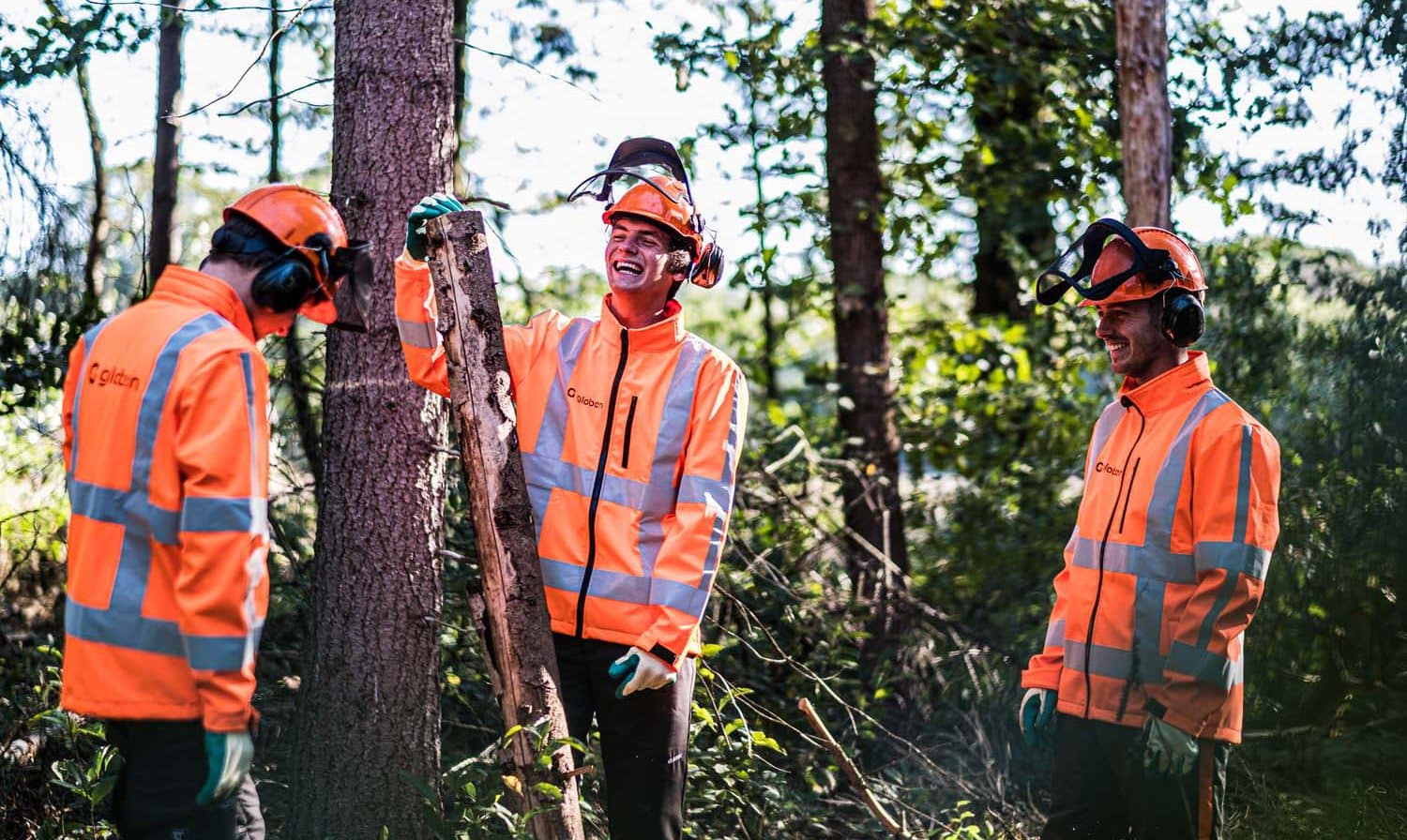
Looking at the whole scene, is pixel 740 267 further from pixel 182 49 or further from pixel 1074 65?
pixel 182 49

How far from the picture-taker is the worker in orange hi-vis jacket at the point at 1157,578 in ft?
10.7

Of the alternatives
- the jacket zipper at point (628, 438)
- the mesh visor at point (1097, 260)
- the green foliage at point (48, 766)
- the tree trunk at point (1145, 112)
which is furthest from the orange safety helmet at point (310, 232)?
the tree trunk at point (1145, 112)

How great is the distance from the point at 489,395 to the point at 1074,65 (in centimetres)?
575

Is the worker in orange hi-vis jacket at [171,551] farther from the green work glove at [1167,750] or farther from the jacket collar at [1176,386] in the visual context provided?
the jacket collar at [1176,386]

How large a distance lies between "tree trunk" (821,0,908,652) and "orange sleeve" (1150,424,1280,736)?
13.8ft

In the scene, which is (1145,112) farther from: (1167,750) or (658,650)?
(658,650)

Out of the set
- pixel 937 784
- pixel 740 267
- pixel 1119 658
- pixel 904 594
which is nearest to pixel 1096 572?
pixel 1119 658

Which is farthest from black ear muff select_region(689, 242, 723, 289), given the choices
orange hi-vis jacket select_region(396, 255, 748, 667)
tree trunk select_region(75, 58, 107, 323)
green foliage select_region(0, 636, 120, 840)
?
tree trunk select_region(75, 58, 107, 323)

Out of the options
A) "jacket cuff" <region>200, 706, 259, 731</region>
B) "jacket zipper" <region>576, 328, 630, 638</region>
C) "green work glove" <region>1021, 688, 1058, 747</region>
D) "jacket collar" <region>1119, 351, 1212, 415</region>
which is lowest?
"green work glove" <region>1021, 688, 1058, 747</region>

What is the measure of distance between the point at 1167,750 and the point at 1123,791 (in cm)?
23

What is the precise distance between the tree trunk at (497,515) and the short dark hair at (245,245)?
55 cm

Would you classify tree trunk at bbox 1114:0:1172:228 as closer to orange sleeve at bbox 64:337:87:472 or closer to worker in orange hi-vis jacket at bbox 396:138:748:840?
worker in orange hi-vis jacket at bbox 396:138:748:840

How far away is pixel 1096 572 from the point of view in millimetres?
3518

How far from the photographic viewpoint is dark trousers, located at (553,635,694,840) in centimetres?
332
